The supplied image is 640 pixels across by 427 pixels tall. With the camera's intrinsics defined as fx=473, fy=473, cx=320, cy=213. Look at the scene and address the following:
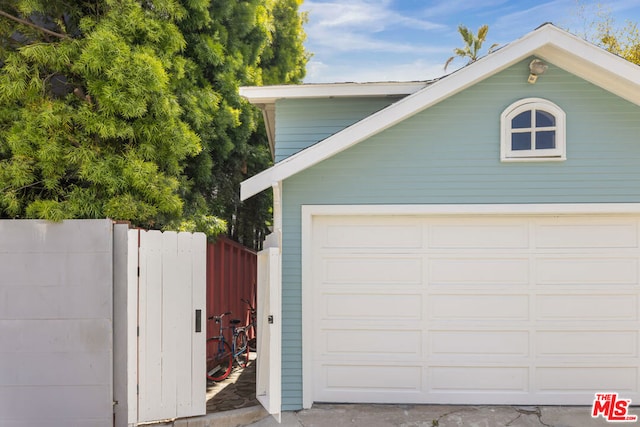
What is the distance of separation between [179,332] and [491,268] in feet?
11.9

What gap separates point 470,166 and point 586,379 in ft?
9.33

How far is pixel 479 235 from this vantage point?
5.65m

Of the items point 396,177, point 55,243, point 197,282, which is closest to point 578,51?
point 396,177

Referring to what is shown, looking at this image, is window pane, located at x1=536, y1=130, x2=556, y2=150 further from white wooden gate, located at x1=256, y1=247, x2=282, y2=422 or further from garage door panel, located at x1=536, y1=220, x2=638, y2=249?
white wooden gate, located at x1=256, y1=247, x2=282, y2=422

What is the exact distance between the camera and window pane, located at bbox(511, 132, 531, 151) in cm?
549

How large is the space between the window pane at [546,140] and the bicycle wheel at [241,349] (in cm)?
493

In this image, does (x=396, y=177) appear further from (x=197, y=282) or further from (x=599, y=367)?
(x=599, y=367)

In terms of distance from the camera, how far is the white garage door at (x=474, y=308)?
555 centimetres

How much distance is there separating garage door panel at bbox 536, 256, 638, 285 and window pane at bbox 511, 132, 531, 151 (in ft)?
4.37

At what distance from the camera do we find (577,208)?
547cm

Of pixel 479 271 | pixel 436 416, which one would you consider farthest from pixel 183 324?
pixel 479 271

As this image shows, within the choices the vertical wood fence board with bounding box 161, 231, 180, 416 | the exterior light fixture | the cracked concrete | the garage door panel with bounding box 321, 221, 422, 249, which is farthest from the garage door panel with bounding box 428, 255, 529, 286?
the vertical wood fence board with bounding box 161, 231, 180, 416

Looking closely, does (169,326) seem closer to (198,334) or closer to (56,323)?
(198,334)

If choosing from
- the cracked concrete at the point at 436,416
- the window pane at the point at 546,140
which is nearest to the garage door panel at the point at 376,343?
the cracked concrete at the point at 436,416
